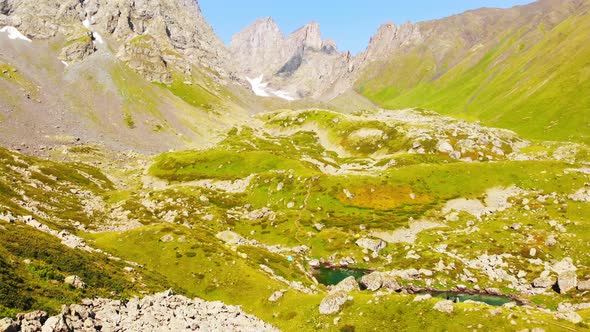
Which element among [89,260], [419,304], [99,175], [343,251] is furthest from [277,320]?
[99,175]

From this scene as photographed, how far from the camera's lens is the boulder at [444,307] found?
1520 inches

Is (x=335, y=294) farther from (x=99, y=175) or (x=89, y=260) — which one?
(x=99, y=175)

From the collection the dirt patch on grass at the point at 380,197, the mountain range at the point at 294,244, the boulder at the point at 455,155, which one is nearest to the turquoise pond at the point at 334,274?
the mountain range at the point at 294,244

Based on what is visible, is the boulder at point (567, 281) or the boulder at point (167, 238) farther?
the boulder at point (167, 238)

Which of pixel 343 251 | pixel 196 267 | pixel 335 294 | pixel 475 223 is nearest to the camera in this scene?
pixel 335 294

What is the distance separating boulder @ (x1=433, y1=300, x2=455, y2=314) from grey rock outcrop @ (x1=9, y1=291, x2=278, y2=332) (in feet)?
58.5

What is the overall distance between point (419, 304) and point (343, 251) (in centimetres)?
5130

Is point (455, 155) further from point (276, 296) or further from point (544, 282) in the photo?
point (276, 296)

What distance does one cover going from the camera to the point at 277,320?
46562 mm

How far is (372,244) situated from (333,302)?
50.2 meters

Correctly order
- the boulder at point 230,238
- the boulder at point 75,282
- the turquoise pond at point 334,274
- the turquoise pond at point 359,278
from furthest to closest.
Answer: the boulder at point 230,238 → the turquoise pond at point 334,274 → the turquoise pond at point 359,278 → the boulder at point 75,282

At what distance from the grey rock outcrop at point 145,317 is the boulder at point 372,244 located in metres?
54.1

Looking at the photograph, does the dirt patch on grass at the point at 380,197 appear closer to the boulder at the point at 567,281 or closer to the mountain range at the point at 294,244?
the mountain range at the point at 294,244

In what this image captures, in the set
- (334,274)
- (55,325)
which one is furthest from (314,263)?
(55,325)
